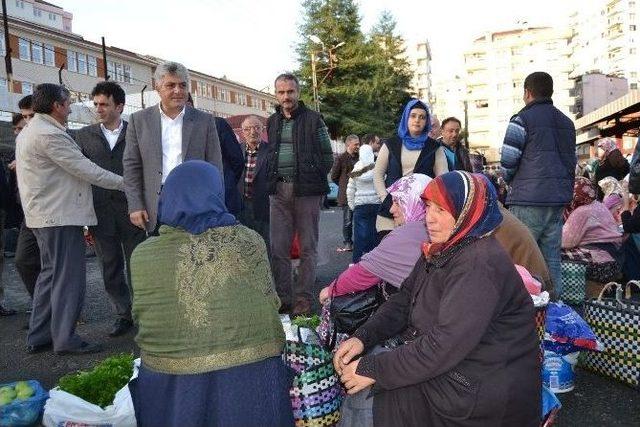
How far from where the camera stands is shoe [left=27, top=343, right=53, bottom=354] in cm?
455

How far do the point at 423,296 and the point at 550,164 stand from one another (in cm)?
315

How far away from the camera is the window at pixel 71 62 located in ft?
143

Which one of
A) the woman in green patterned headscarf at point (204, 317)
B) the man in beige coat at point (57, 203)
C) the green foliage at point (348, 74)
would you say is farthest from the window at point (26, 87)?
the woman in green patterned headscarf at point (204, 317)

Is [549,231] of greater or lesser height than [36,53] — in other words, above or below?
below

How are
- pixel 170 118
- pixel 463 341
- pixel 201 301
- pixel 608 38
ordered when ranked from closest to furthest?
pixel 463 341 → pixel 201 301 → pixel 170 118 → pixel 608 38

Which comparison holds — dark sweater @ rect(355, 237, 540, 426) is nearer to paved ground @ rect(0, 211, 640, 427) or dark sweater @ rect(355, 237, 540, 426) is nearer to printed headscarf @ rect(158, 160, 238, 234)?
printed headscarf @ rect(158, 160, 238, 234)

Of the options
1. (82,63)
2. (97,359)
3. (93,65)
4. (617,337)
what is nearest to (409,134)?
(617,337)

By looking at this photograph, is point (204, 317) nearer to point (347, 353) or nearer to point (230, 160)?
point (347, 353)

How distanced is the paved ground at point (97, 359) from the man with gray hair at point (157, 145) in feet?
4.10

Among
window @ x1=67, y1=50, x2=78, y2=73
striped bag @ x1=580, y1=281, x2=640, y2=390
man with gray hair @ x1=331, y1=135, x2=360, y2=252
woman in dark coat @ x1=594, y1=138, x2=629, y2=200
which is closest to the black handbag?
striped bag @ x1=580, y1=281, x2=640, y2=390

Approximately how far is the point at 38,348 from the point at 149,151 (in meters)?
1.95

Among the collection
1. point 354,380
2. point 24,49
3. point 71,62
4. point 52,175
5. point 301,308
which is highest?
point 24,49

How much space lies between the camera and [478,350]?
6.72 feet

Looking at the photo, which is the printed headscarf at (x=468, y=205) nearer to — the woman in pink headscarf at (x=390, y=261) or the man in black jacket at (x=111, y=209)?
the woman in pink headscarf at (x=390, y=261)
